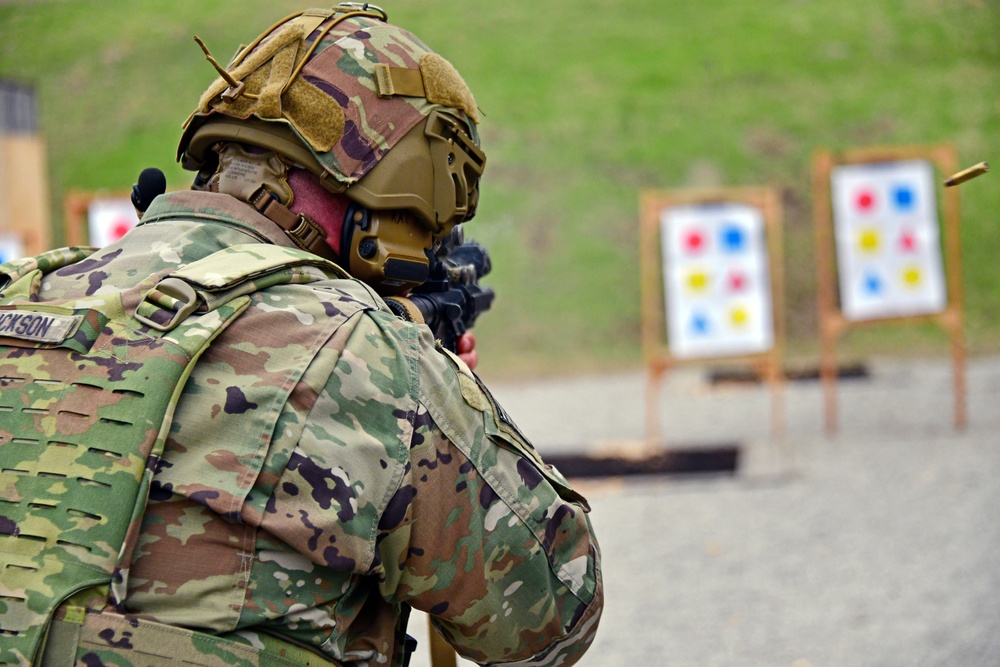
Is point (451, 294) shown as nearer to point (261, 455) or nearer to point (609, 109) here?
point (261, 455)

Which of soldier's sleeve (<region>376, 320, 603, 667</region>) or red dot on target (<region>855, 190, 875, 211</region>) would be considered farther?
red dot on target (<region>855, 190, 875, 211</region>)

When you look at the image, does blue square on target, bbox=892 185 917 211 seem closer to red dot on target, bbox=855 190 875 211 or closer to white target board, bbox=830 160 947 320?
white target board, bbox=830 160 947 320

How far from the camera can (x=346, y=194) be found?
1.93 meters

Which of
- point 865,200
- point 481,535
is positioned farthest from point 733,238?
point 481,535

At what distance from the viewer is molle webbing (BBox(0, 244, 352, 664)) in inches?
57.8

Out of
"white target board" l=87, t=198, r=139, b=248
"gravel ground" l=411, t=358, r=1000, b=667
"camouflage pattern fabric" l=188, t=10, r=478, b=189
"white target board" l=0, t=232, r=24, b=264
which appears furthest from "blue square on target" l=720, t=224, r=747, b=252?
"camouflage pattern fabric" l=188, t=10, r=478, b=189

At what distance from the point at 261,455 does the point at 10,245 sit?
7.22 metres

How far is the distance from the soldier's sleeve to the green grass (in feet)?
30.2

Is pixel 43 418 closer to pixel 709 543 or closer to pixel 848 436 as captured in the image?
pixel 709 543

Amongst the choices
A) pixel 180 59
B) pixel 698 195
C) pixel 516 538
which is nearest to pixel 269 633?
pixel 516 538

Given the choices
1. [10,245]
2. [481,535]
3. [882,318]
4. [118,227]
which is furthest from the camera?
[118,227]

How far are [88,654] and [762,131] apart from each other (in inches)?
495

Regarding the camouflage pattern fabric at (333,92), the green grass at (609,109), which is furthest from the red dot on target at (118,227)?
the camouflage pattern fabric at (333,92)

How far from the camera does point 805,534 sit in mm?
5586
